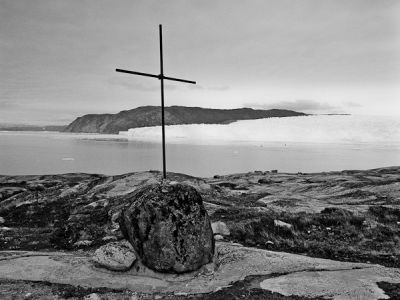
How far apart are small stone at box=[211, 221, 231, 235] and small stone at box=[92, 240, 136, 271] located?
3.83 meters

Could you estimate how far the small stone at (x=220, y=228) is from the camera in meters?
12.4

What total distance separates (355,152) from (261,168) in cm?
2203

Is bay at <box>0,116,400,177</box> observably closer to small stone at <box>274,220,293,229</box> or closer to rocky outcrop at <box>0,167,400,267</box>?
rocky outcrop at <box>0,167,400,267</box>

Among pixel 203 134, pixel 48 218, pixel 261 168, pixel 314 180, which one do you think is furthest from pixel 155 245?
pixel 203 134

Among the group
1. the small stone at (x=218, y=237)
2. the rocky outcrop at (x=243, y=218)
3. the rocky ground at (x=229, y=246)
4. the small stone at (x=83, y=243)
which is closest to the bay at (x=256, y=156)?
the rocky outcrop at (x=243, y=218)

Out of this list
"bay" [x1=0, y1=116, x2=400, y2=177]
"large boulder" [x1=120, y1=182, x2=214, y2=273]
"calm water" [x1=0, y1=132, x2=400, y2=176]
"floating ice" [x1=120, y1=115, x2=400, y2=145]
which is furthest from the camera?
"floating ice" [x1=120, y1=115, x2=400, y2=145]

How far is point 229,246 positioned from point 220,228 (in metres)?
2.08

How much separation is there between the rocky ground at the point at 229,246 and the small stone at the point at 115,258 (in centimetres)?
20

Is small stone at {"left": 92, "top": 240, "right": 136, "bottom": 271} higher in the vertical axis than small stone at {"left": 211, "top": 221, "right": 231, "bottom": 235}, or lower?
higher

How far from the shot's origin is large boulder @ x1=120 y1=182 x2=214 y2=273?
29.2 ft

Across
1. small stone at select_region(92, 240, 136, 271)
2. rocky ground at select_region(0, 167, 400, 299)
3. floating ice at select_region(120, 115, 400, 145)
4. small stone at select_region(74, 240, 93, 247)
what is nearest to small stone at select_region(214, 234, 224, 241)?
rocky ground at select_region(0, 167, 400, 299)

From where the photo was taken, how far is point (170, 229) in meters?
9.07

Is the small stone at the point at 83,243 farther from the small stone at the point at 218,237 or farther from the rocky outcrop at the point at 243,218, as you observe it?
the small stone at the point at 218,237

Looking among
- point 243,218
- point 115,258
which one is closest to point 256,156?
point 243,218
